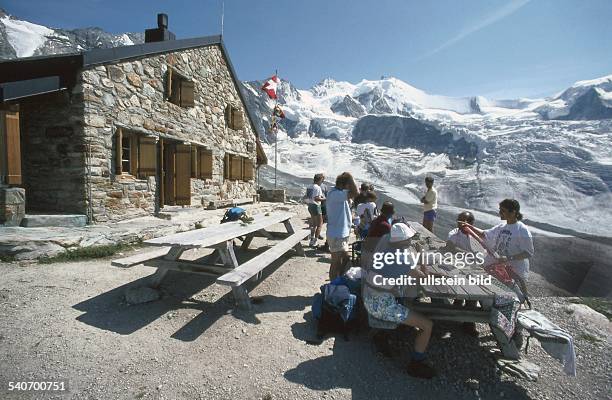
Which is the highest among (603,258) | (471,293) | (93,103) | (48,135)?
(93,103)

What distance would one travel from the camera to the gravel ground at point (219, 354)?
87.9 inches

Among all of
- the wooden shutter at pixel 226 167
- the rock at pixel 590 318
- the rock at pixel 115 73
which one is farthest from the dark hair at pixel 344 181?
the wooden shutter at pixel 226 167

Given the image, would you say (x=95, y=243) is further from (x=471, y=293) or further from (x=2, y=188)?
(x=471, y=293)

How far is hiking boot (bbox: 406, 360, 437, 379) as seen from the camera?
2.46 metres

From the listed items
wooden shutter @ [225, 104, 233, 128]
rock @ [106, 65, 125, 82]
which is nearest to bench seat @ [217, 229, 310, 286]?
rock @ [106, 65, 125, 82]

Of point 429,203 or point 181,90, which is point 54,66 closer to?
point 181,90

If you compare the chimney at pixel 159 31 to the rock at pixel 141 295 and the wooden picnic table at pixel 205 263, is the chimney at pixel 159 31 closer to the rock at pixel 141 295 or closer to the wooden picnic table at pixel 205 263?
the wooden picnic table at pixel 205 263

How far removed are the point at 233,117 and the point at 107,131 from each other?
582cm

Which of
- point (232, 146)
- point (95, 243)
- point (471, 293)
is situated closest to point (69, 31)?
point (232, 146)

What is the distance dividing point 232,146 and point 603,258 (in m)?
17.7

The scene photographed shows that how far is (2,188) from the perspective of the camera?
468 centimetres

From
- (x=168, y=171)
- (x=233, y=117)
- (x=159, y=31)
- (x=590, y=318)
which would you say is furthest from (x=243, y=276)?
(x=233, y=117)

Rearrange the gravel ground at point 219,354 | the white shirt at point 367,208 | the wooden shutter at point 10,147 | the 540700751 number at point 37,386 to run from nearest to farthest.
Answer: the 540700751 number at point 37,386 → the gravel ground at point 219,354 → the wooden shutter at point 10,147 → the white shirt at point 367,208

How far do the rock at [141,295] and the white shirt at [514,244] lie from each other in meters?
3.99
